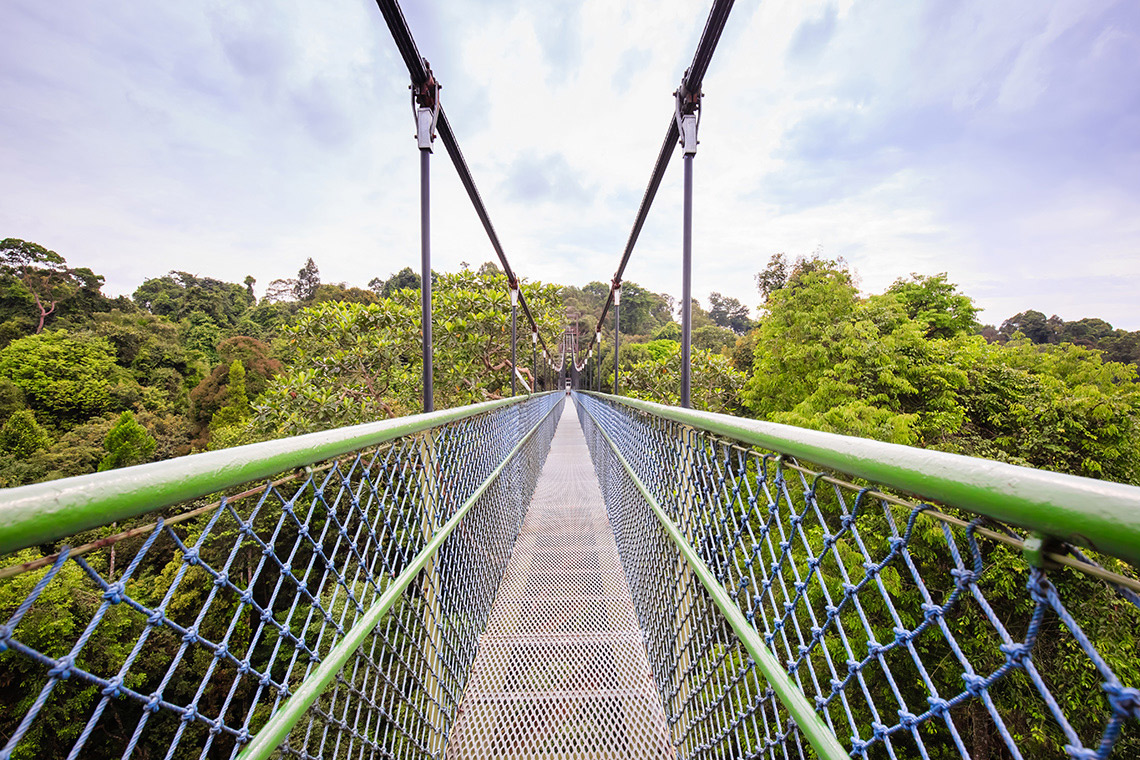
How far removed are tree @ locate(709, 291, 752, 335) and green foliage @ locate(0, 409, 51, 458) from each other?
51694 mm

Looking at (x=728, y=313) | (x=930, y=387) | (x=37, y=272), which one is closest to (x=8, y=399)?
(x=37, y=272)

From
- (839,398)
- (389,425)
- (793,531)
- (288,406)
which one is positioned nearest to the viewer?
(793,531)

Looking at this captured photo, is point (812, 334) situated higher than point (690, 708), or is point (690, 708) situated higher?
point (812, 334)

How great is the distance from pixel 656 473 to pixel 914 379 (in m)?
10.1

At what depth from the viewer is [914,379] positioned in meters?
9.34

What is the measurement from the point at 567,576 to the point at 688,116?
2454 millimetres

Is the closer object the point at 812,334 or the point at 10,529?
the point at 10,529

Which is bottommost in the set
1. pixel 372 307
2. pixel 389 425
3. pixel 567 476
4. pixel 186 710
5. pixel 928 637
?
pixel 928 637

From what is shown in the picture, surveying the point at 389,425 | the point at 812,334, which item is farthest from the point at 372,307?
the point at 812,334

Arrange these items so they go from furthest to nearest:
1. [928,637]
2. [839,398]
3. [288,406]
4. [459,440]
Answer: [839,398] → [928,637] → [288,406] → [459,440]

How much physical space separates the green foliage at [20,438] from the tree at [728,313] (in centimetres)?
5169

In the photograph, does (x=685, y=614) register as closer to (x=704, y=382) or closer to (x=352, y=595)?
→ (x=352, y=595)

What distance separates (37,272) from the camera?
2648cm

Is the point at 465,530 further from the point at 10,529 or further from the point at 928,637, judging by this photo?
the point at 928,637
